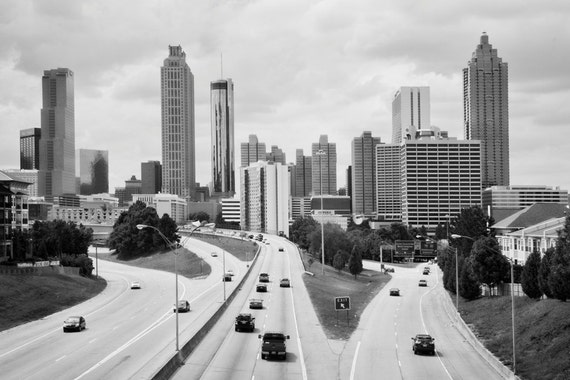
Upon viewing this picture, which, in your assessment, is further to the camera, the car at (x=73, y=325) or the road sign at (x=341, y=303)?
the road sign at (x=341, y=303)

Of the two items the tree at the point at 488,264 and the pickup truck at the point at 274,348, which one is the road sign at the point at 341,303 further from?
the tree at the point at 488,264

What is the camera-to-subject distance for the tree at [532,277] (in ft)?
189

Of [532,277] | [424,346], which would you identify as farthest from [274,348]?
[532,277]

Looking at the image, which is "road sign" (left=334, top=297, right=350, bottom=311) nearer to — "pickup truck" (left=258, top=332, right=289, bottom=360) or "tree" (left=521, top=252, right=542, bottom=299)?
"pickup truck" (left=258, top=332, right=289, bottom=360)

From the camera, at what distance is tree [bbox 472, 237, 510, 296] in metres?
69.1

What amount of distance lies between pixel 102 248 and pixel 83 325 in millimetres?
135479

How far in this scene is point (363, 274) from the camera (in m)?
129

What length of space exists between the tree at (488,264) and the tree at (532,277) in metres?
9.86

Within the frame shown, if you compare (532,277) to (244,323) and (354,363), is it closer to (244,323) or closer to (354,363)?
(354,363)

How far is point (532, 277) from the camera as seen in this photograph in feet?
191

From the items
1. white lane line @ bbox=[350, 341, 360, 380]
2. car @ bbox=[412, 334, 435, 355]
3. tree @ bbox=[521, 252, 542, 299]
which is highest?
tree @ bbox=[521, 252, 542, 299]

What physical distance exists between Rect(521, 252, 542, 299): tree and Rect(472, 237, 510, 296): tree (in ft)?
32.4

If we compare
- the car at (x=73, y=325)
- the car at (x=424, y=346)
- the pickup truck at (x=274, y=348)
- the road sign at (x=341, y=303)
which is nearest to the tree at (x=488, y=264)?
the road sign at (x=341, y=303)

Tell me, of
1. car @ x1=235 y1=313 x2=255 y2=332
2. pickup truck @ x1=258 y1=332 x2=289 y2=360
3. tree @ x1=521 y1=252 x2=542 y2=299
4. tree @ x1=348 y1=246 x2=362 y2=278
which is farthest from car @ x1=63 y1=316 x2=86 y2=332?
tree @ x1=348 y1=246 x2=362 y2=278
